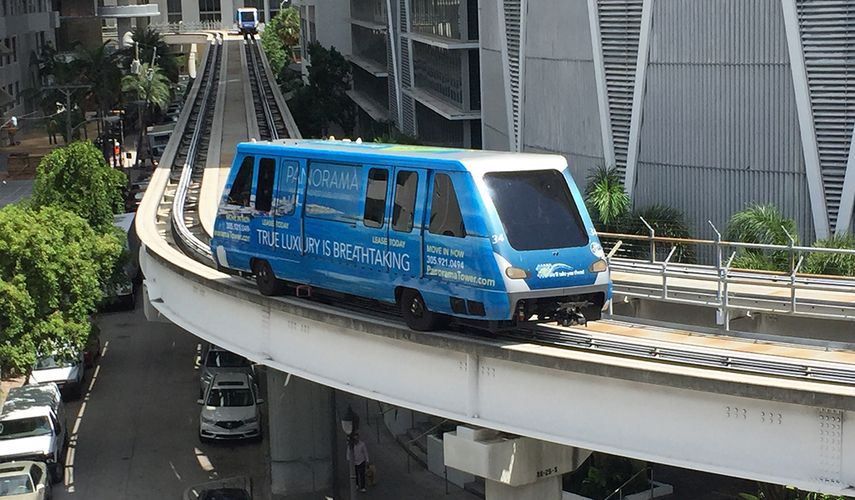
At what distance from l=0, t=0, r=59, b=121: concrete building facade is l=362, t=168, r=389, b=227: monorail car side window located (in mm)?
70025

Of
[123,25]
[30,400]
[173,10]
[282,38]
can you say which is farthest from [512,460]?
[173,10]

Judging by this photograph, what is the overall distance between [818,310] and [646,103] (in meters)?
15.5

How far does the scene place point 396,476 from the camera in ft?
97.1

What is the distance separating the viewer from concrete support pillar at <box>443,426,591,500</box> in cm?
1762

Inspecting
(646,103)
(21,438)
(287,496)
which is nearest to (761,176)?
(646,103)

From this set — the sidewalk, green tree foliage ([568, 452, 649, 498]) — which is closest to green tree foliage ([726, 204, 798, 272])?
green tree foliage ([568, 452, 649, 498])

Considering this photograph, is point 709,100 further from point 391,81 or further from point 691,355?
point 391,81

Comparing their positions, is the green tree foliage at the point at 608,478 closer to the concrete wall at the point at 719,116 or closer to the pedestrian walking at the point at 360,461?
the pedestrian walking at the point at 360,461

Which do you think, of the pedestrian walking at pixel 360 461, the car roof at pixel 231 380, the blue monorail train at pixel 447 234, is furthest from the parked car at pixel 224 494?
the blue monorail train at pixel 447 234

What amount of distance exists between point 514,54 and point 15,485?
69.8 feet

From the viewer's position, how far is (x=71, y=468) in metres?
31.2

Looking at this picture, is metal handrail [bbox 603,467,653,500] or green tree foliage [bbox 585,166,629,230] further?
green tree foliage [bbox 585,166,629,230]

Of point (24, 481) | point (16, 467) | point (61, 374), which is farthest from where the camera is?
point (61, 374)

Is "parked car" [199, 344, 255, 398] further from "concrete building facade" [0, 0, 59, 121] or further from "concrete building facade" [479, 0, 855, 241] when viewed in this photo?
"concrete building facade" [0, 0, 59, 121]
